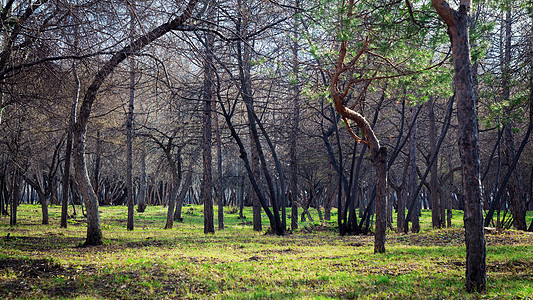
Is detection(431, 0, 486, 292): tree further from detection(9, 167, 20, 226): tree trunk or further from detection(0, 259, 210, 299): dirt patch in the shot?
detection(9, 167, 20, 226): tree trunk

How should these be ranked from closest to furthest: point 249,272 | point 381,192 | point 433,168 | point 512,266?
point 512,266 → point 249,272 → point 381,192 → point 433,168

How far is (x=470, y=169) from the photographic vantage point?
589cm

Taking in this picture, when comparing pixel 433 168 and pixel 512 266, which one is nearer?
pixel 512 266

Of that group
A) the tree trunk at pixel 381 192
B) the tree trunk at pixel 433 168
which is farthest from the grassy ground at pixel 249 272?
the tree trunk at pixel 433 168

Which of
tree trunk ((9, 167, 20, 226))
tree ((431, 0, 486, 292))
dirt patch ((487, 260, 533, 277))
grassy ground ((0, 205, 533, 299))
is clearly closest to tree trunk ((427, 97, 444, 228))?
grassy ground ((0, 205, 533, 299))

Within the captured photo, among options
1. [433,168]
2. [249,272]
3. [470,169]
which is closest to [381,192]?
[249,272]

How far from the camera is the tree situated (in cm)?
586

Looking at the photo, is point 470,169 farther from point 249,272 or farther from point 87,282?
point 87,282

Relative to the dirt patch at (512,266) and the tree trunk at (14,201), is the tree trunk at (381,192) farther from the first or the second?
the tree trunk at (14,201)

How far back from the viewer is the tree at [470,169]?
586 centimetres

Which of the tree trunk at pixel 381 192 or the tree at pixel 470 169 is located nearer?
the tree at pixel 470 169

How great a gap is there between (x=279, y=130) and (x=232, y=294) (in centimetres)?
1368

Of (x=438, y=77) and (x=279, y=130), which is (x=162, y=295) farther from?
(x=279, y=130)

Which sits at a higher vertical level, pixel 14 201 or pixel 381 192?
pixel 381 192
